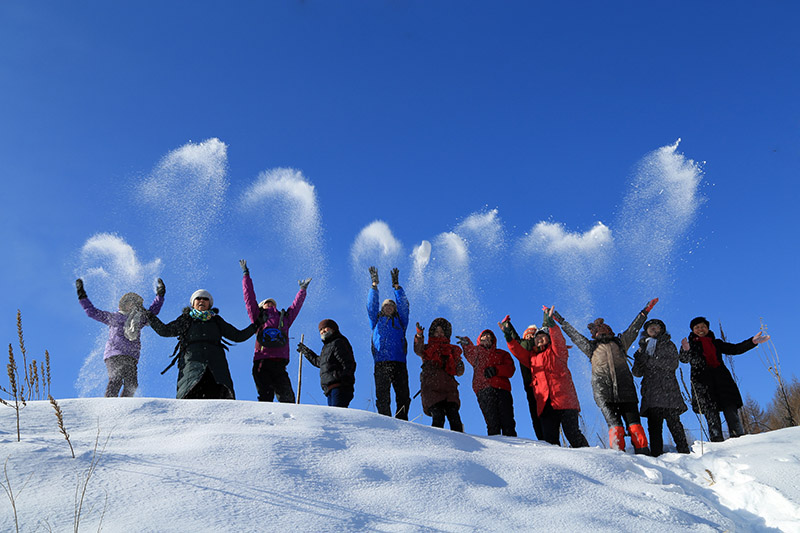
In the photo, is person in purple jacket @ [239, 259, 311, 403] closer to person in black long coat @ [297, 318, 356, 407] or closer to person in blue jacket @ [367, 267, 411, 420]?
person in black long coat @ [297, 318, 356, 407]

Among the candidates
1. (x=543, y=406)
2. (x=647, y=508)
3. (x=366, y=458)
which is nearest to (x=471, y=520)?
(x=366, y=458)

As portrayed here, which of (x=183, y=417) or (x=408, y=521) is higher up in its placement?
(x=183, y=417)

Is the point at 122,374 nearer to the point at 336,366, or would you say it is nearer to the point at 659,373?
the point at 336,366

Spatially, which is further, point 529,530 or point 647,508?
point 647,508

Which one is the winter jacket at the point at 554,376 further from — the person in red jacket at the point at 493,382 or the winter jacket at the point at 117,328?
the winter jacket at the point at 117,328

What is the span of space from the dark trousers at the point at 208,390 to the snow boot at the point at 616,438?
13.3 ft

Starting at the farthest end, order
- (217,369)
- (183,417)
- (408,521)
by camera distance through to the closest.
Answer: (217,369)
(183,417)
(408,521)

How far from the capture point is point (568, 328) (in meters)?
6.45

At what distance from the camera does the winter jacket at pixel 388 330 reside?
6.82m

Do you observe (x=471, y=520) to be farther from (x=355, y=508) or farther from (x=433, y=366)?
(x=433, y=366)

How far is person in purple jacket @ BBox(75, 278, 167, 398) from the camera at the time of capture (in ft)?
22.1

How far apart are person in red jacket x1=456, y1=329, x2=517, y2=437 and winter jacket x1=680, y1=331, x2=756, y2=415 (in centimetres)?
217

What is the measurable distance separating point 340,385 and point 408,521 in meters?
3.84

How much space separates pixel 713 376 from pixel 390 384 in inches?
159
